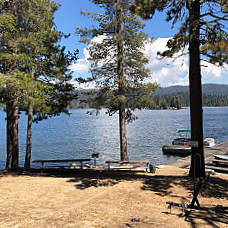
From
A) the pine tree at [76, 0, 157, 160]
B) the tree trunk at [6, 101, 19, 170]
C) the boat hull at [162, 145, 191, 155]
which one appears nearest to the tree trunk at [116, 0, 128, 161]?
the pine tree at [76, 0, 157, 160]

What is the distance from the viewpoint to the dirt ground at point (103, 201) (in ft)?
17.3

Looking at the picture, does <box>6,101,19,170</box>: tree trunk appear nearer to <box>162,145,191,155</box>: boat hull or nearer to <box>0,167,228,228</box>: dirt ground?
<box>0,167,228,228</box>: dirt ground

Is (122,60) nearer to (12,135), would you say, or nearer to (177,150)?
(12,135)

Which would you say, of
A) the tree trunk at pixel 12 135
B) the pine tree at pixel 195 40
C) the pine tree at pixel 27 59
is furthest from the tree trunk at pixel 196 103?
the tree trunk at pixel 12 135

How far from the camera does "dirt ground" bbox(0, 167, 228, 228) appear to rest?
5.27 meters

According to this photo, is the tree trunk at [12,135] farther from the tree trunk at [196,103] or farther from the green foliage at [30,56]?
the tree trunk at [196,103]

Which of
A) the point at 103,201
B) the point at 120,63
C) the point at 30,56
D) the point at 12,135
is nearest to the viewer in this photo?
the point at 103,201

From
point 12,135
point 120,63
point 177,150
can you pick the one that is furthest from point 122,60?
point 177,150

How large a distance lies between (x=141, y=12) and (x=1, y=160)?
26952 millimetres

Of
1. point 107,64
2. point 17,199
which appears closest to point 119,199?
point 17,199

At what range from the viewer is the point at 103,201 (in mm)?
6777

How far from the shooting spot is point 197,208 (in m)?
5.93

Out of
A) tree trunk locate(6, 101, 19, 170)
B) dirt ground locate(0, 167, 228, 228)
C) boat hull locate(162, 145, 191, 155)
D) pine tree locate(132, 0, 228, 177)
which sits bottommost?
boat hull locate(162, 145, 191, 155)

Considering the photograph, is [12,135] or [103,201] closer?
[103,201]
